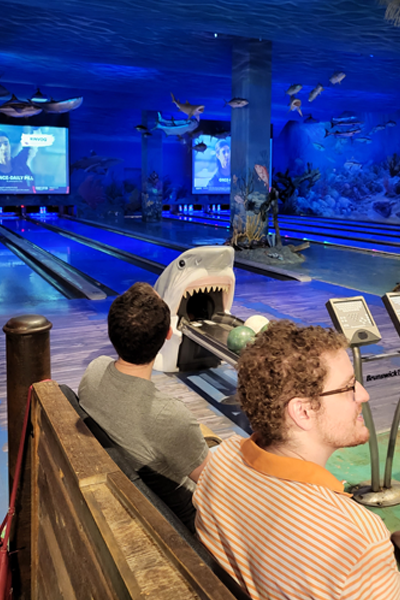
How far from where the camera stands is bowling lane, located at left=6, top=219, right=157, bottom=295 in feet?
24.8

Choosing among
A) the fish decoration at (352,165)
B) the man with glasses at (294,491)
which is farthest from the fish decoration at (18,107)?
the fish decoration at (352,165)

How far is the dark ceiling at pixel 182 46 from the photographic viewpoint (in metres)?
6.80

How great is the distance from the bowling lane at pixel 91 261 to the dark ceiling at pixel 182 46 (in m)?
3.28

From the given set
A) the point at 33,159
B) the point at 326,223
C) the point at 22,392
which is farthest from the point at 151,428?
the point at 33,159

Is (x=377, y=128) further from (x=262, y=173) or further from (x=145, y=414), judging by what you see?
(x=145, y=414)

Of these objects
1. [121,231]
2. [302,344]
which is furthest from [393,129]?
[302,344]

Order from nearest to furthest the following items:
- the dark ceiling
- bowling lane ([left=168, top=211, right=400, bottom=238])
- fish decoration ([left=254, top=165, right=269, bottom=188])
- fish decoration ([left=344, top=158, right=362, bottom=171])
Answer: the dark ceiling
fish decoration ([left=254, top=165, right=269, bottom=188])
bowling lane ([left=168, top=211, right=400, bottom=238])
fish decoration ([left=344, top=158, right=362, bottom=171])

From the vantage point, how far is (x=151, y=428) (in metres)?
1.47

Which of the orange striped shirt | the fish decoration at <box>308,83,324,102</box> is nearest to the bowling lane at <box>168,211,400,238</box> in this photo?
the fish decoration at <box>308,83,324,102</box>

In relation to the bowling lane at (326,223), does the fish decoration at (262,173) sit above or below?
above

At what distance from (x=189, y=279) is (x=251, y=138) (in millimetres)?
6372

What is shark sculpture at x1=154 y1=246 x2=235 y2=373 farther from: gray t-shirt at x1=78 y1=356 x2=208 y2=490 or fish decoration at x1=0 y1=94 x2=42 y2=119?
fish decoration at x1=0 y1=94 x2=42 y2=119

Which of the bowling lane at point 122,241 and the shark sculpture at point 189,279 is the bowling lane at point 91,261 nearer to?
the bowling lane at point 122,241

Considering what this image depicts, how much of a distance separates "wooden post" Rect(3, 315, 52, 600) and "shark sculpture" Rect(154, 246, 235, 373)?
1.61 metres
